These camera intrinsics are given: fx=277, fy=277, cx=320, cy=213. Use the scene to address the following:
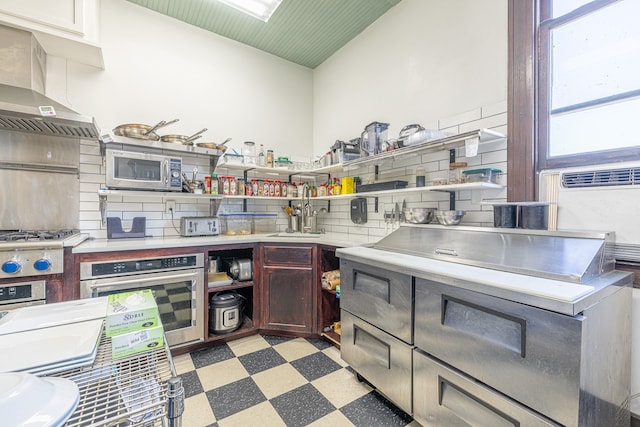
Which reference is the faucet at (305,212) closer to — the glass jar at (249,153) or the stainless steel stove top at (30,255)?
the glass jar at (249,153)

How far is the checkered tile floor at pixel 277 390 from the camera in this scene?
61.9 inches

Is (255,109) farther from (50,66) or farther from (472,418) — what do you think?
(472,418)

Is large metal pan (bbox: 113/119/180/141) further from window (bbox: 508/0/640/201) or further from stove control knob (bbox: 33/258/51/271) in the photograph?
window (bbox: 508/0/640/201)

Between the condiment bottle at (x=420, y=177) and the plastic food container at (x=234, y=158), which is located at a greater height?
the plastic food container at (x=234, y=158)

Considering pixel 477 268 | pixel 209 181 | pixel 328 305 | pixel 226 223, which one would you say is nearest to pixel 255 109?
pixel 209 181

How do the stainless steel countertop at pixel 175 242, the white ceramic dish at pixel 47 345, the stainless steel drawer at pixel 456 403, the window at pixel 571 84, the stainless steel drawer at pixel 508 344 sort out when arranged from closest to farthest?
the white ceramic dish at pixel 47 345 → the stainless steel drawer at pixel 508 344 → the stainless steel drawer at pixel 456 403 → the window at pixel 571 84 → the stainless steel countertop at pixel 175 242

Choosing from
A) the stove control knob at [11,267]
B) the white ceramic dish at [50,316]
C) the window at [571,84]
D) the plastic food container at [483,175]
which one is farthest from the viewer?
the plastic food container at [483,175]

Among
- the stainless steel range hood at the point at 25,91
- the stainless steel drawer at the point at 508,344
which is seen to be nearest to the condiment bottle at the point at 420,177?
the stainless steel drawer at the point at 508,344

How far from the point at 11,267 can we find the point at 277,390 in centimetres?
172

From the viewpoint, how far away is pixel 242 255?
2.86 metres

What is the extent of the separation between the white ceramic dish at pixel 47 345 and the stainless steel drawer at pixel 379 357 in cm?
139

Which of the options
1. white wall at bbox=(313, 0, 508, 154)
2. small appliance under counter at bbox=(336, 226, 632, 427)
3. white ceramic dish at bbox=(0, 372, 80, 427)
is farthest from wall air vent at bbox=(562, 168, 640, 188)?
white ceramic dish at bbox=(0, 372, 80, 427)

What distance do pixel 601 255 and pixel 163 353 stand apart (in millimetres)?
1692

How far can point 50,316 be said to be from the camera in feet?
2.34
